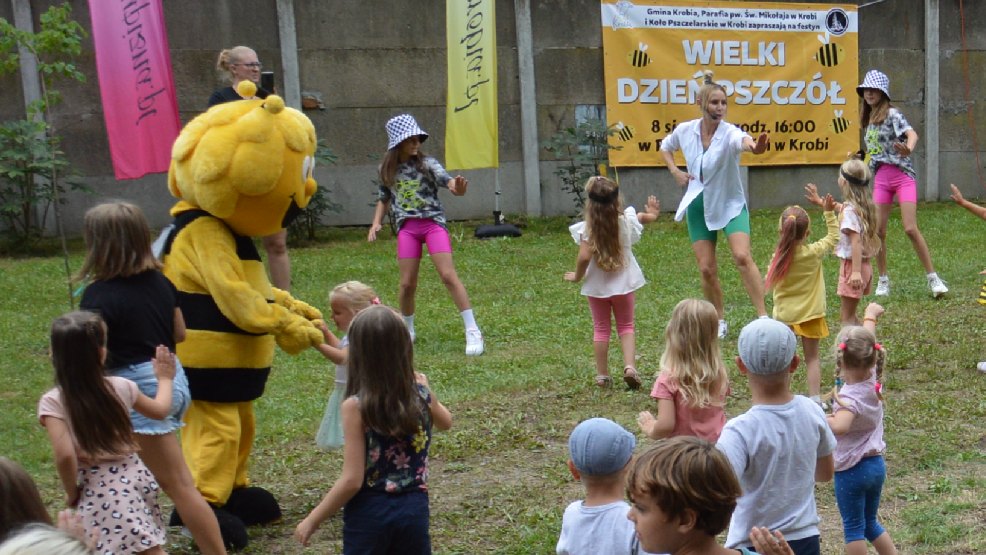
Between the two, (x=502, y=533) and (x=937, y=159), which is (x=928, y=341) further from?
(x=937, y=159)

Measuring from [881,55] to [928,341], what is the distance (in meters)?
11.0

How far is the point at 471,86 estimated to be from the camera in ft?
47.1

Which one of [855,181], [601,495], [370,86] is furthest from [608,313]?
[370,86]

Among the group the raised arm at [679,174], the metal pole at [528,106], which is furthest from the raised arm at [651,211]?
the metal pole at [528,106]

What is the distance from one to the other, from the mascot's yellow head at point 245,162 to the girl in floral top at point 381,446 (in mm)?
1502

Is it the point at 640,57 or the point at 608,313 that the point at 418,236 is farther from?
the point at 640,57

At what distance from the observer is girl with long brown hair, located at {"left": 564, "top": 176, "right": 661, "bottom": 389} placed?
7.29 metres

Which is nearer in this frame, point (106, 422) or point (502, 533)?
point (106, 422)

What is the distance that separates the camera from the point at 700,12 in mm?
16938

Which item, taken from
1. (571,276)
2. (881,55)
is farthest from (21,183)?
(881,55)

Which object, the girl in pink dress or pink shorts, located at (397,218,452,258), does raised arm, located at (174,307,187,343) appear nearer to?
the girl in pink dress

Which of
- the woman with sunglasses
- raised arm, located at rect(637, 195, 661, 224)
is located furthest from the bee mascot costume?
raised arm, located at rect(637, 195, 661, 224)

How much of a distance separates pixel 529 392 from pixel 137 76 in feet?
23.1

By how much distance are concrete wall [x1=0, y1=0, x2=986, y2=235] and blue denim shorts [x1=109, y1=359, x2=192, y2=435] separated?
35.4 ft
